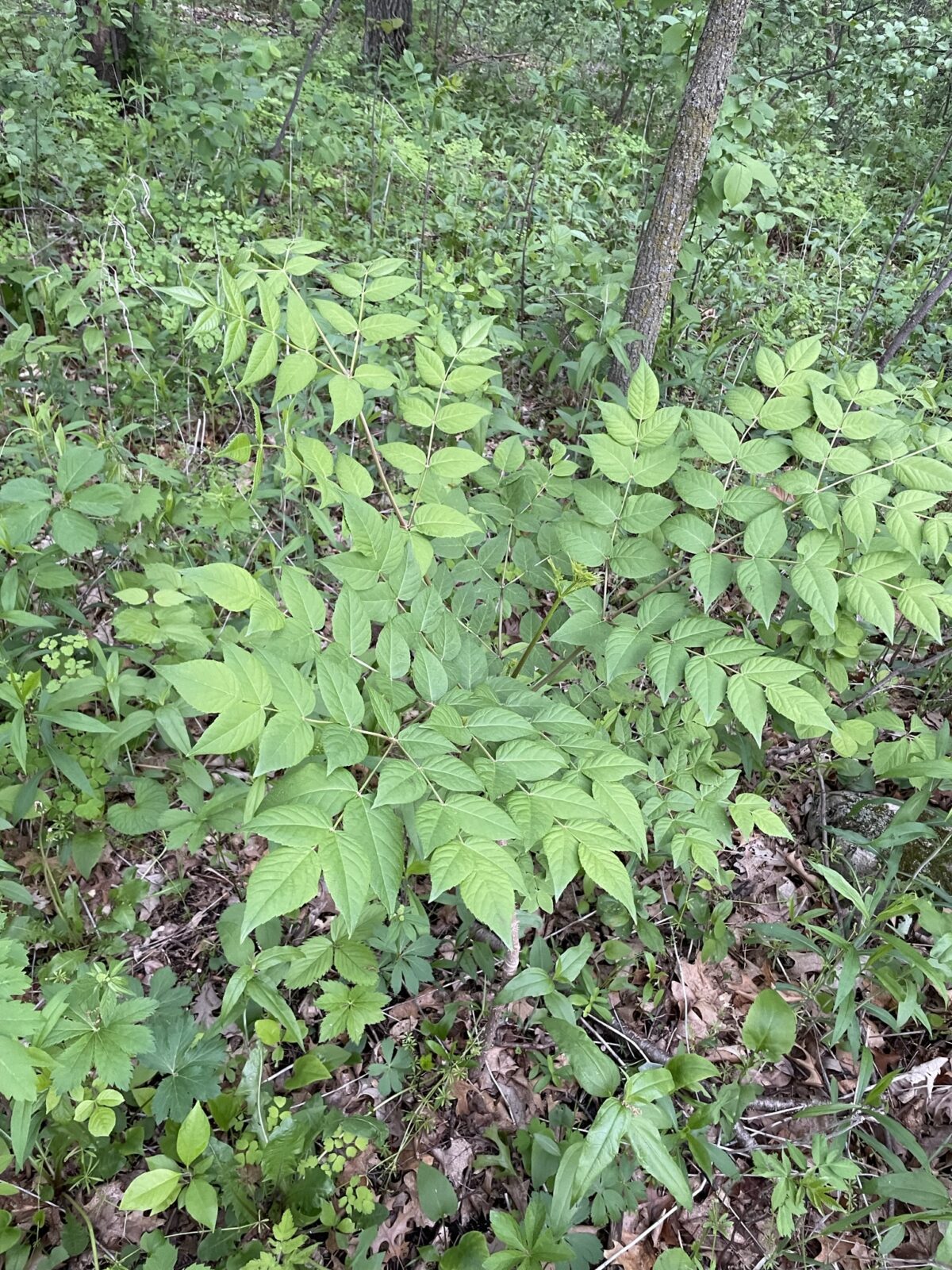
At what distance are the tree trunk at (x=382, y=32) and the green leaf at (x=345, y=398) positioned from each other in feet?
26.4

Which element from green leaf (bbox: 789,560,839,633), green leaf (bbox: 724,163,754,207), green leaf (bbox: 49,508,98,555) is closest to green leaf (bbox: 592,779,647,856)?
green leaf (bbox: 789,560,839,633)

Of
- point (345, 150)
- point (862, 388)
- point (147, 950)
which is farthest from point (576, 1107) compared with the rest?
point (345, 150)

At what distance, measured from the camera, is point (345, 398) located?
175 cm

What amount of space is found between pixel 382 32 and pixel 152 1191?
9620 millimetres

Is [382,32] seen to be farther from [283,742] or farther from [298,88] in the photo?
[283,742]

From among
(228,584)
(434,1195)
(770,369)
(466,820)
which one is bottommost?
(434,1195)

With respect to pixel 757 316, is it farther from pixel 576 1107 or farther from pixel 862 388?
pixel 576 1107

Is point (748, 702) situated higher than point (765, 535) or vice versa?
point (765, 535)

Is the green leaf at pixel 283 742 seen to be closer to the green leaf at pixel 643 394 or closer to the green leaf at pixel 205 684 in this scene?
the green leaf at pixel 205 684

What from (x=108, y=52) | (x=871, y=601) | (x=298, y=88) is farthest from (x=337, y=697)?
(x=108, y=52)

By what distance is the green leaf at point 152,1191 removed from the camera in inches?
65.7

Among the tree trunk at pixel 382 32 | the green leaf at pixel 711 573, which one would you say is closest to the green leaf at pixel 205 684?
the green leaf at pixel 711 573

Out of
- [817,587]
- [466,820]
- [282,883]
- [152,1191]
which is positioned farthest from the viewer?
[152,1191]

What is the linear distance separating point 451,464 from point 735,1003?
77.3 inches
